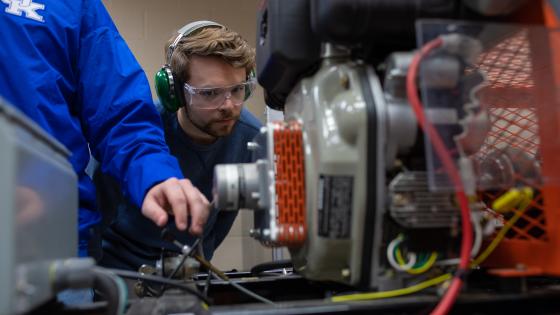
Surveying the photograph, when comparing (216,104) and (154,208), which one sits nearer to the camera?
(154,208)

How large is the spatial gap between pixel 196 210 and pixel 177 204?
3cm

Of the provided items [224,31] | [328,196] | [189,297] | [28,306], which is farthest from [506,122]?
[224,31]

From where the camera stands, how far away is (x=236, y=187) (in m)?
0.64

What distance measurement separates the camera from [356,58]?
653mm

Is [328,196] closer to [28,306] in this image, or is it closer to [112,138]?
[28,306]

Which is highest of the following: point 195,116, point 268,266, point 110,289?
point 195,116

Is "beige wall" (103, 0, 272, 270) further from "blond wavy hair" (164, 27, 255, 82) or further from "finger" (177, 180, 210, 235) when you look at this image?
"finger" (177, 180, 210, 235)

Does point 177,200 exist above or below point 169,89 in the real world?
below

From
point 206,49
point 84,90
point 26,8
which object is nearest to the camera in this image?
point 26,8

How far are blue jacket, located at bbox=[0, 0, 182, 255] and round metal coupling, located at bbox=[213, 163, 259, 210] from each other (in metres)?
0.24

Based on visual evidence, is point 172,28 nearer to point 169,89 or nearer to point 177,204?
point 169,89

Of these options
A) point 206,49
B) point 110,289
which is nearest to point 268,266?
point 110,289

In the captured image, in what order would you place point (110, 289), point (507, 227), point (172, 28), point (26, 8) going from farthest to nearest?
point (172, 28), point (26, 8), point (507, 227), point (110, 289)

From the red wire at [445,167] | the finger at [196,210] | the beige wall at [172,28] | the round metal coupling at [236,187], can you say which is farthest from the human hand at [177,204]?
the beige wall at [172,28]
